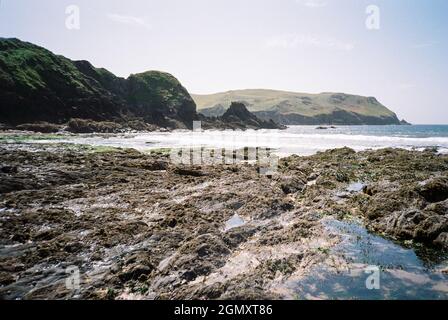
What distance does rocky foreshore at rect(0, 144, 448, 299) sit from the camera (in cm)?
922

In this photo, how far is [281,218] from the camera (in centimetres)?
1566

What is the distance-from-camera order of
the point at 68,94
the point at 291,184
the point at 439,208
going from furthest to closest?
1. the point at 68,94
2. the point at 291,184
3. the point at 439,208

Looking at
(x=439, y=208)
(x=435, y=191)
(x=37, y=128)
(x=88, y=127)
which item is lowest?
(x=439, y=208)

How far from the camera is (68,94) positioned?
344 ft

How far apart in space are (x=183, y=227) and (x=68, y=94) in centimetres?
10685

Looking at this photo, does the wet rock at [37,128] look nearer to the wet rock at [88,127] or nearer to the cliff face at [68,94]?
the wet rock at [88,127]

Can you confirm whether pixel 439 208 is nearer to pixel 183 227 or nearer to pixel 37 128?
pixel 183 227

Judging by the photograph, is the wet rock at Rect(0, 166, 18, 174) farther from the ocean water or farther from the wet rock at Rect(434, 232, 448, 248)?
the ocean water

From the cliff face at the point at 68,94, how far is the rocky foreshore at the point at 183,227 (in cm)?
7634

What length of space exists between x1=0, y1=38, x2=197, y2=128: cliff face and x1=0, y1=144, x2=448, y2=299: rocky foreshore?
7634 centimetres

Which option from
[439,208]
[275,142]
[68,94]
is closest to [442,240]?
[439,208]

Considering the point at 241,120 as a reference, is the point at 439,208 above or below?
below

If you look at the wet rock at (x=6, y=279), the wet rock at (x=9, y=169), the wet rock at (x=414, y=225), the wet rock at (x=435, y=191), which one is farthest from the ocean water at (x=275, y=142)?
the wet rock at (x=6, y=279)
